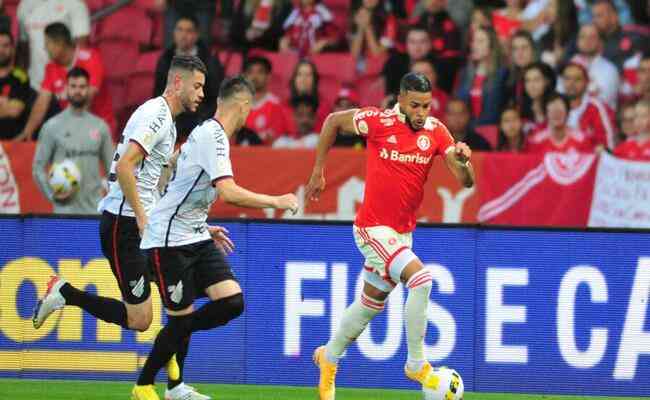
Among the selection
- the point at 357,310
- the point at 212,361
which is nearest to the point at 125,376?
the point at 212,361

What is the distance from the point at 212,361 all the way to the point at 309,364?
769mm

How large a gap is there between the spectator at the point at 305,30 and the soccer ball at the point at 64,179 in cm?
387

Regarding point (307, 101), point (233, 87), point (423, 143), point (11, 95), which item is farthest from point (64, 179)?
point (423, 143)

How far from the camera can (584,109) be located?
50.0 feet

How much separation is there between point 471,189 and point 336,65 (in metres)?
2.98

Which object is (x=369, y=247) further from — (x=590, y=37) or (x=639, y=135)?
(x=590, y=37)

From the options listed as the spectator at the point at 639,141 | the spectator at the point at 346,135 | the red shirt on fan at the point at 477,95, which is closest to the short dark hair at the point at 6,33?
the spectator at the point at 346,135

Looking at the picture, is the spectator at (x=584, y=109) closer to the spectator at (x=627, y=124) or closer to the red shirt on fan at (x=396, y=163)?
the spectator at (x=627, y=124)

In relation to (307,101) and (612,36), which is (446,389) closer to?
(307,101)

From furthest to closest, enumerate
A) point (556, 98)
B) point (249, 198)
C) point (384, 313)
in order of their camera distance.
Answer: point (556, 98), point (384, 313), point (249, 198)

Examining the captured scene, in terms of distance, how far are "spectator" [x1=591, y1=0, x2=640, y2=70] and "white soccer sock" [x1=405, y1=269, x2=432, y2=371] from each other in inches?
287

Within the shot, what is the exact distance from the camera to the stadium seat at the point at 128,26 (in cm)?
1670

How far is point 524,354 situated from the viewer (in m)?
11.2

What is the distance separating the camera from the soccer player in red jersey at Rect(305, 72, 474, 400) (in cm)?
955
